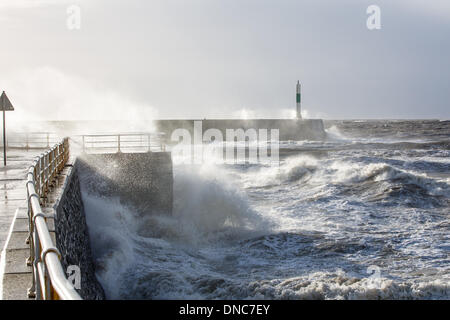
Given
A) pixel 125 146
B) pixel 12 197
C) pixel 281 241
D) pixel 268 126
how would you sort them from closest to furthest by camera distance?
1. pixel 12 197
2. pixel 281 241
3. pixel 125 146
4. pixel 268 126

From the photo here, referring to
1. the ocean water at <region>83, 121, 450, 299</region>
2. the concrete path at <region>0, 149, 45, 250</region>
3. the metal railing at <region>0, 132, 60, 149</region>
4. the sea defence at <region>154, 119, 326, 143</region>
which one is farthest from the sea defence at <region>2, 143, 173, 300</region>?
the sea defence at <region>154, 119, 326, 143</region>

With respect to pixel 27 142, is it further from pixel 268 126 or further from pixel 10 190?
pixel 268 126

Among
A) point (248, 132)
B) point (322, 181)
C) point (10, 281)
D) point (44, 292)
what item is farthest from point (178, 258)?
point (248, 132)

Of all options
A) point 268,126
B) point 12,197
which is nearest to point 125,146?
point 12,197

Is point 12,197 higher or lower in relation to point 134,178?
higher

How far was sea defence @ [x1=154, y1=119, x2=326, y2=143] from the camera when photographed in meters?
55.0

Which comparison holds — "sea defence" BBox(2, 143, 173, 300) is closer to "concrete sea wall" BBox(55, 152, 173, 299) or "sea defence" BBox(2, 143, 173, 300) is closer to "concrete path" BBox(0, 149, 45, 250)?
"concrete sea wall" BBox(55, 152, 173, 299)

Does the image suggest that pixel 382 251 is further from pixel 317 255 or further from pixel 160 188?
pixel 160 188

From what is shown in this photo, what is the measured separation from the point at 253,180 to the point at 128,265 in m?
14.1

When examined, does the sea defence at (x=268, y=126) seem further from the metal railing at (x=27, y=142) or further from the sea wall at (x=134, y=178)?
the sea wall at (x=134, y=178)

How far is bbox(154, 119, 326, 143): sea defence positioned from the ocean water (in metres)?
34.1

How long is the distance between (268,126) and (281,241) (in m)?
45.3

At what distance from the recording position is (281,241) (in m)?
11.9

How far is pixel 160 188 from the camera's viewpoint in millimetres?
14852
